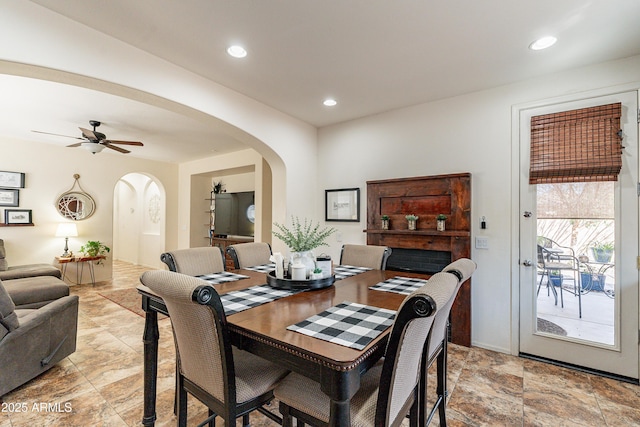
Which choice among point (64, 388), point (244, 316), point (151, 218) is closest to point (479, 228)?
point (244, 316)

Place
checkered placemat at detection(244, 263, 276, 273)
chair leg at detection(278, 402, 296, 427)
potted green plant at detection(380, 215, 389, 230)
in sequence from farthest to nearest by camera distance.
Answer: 1. potted green plant at detection(380, 215, 389, 230)
2. checkered placemat at detection(244, 263, 276, 273)
3. chair leg at detection(278, 402, 296, 427)

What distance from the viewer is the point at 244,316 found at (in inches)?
54.0

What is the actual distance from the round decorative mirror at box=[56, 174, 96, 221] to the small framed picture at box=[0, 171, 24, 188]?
22.4 inches

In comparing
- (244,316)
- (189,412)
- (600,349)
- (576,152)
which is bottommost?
(189,412)

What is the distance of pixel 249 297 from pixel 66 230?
213 inches

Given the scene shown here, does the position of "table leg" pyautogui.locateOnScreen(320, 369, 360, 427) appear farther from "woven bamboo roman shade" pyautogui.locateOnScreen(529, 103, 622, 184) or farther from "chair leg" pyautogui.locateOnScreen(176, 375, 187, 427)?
"woven bamboo roman shade" pyautogui.locateOnScreen(529, 103, 622, 184)

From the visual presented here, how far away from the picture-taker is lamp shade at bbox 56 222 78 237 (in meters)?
5.17

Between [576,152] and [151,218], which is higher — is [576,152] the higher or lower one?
the higher one

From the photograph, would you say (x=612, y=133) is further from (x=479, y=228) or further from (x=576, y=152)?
(x=479, y=228)

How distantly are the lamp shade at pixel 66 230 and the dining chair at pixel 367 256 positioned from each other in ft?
17.1

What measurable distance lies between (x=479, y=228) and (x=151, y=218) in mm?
7840

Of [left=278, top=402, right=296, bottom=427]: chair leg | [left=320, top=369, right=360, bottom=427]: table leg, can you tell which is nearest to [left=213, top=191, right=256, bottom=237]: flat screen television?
[left=278, top=402, right=296, bottom=427]: chair leg

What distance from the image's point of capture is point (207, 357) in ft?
4.11

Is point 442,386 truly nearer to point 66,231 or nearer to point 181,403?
point 181,403
